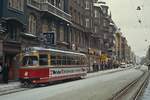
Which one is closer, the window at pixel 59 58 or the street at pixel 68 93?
the street at pixel 68 93

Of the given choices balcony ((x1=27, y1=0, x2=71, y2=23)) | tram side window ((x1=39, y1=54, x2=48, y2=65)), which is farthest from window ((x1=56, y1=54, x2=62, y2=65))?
balcony ((x1=27, y1=0, x2=71, y2=23))

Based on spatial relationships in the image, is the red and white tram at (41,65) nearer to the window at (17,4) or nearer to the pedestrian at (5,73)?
the pedestrian at (5,73)

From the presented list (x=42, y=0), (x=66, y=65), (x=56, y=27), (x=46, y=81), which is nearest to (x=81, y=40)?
(x=56, y=27)

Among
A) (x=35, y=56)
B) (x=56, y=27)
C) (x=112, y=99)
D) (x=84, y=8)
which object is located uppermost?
(x=84, y=8)

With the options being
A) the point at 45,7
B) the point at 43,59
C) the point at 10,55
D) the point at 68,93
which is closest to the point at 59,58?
the point at 43,59

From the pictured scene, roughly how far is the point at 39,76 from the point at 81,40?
156 feet

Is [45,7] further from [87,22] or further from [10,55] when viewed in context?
[87,22]

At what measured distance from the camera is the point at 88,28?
90.8 meters

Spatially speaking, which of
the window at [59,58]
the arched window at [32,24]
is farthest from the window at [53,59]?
the arched window at [32,24]

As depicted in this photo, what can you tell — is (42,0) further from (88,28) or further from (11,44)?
(88,28)

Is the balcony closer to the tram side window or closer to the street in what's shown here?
the tram side window

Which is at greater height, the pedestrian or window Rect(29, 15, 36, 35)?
window Rect(29, 15, 36, 35)

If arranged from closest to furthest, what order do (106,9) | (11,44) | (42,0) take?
(11,44)
(42,0)
(106,9)

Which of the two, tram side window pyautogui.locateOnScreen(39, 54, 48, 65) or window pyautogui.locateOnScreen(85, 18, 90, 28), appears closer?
tram side window pyautogui.locateOnScreen(39, 54, 48, 65)
